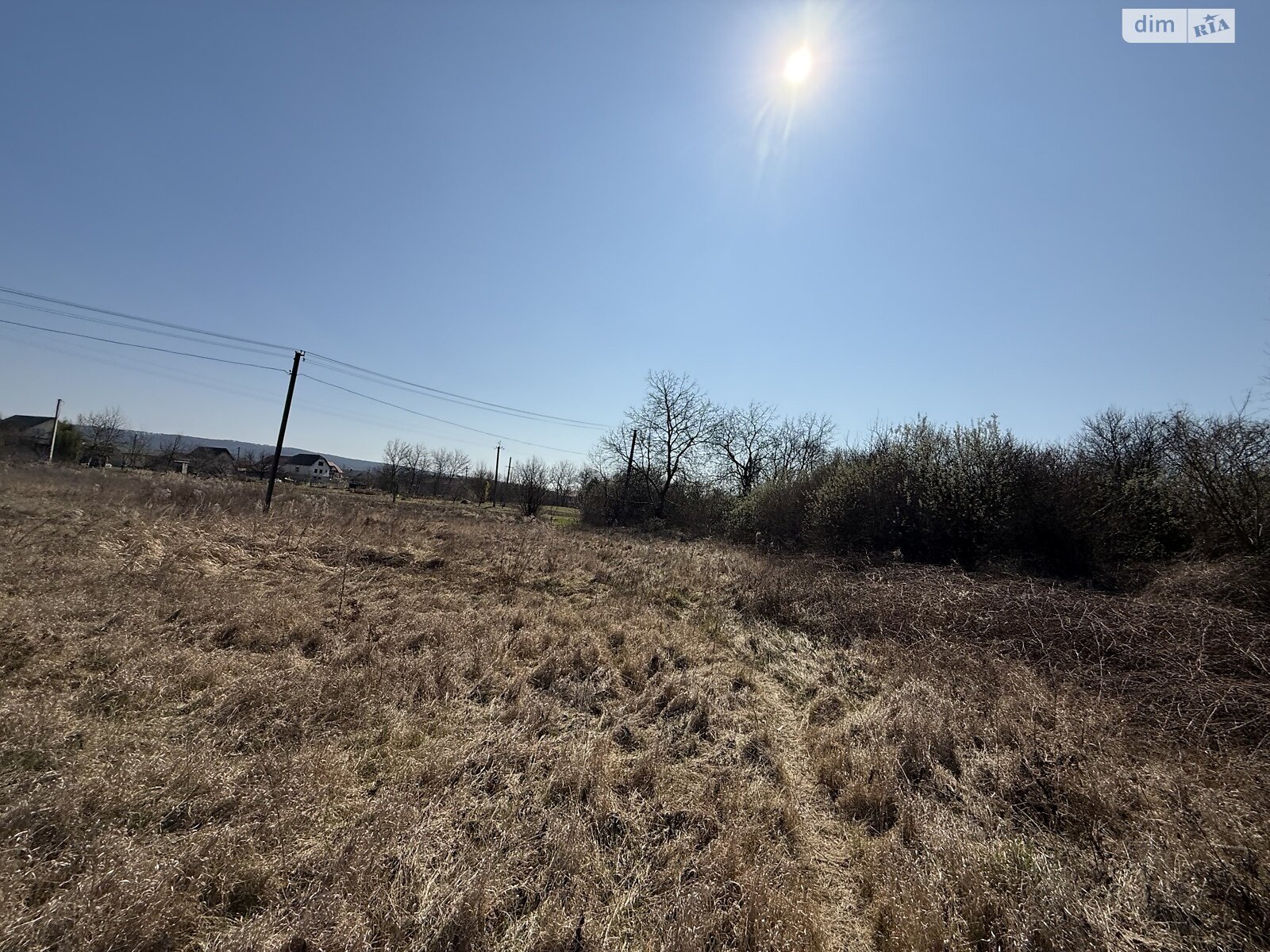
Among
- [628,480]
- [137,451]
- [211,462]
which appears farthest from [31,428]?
[628,480]

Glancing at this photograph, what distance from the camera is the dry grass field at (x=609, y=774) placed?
234 centimetres

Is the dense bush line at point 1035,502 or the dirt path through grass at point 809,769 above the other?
the dense bush line at point 1035,502

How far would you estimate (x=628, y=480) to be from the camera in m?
31.1

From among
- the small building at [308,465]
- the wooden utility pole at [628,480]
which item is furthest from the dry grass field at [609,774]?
the small building at [308,465]

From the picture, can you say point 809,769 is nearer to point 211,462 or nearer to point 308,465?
point 211,462

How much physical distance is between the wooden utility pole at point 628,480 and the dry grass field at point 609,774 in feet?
75.3

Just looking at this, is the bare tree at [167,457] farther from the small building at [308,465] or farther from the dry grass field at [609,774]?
the dry grass field at [609,774]

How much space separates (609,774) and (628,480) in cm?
2755

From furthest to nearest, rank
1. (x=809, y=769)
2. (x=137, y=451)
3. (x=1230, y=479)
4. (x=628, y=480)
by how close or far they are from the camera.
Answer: (x=137, y=451), (x=628, y=480), (x=1230, y=479), (x=809, y=769)

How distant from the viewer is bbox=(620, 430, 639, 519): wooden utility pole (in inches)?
1214

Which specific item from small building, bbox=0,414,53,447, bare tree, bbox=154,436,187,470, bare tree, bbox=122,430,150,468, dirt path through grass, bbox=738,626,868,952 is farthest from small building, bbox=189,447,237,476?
dirt path through grass, bbox=738,626,868,952

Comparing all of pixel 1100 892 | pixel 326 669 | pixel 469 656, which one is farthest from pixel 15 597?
pixel 1100 892

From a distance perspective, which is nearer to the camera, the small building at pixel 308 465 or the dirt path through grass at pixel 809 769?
the dirt path through grass at pixel 809 769

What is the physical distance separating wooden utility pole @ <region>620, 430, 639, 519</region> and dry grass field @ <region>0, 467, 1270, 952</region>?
75.3 ft
